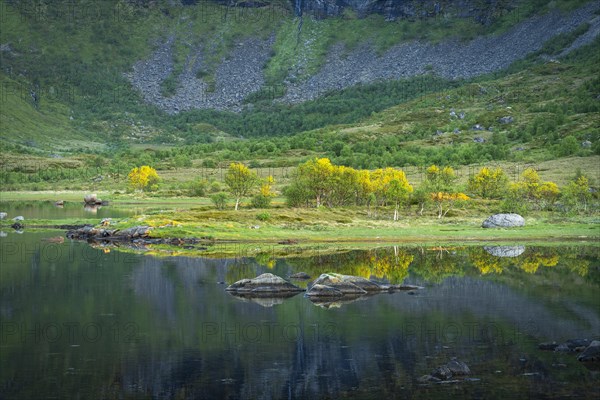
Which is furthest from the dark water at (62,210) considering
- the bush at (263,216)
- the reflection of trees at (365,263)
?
the reflection of trees at (365,263)

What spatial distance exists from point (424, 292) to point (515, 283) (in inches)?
353

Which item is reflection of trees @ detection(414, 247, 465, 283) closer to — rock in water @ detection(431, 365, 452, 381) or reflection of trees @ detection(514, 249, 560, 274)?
reflection of trees @ detection(514, 249, 560, 274)

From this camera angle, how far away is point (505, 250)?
285ft

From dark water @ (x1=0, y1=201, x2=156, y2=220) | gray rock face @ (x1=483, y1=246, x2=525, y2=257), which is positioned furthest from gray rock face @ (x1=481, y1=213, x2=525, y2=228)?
dark water @ (x1=0, y1=201, x2=156, y2=220)

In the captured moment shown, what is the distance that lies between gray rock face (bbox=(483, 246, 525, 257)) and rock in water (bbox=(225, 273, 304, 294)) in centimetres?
3025

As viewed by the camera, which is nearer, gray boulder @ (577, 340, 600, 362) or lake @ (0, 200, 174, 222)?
gray boulder @ (577, 340, 600, 362)

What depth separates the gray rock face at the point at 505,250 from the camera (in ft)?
273

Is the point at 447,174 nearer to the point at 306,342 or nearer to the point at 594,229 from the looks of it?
the point at 594,229

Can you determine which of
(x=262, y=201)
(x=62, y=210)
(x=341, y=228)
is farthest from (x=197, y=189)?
(x=341, y=228)

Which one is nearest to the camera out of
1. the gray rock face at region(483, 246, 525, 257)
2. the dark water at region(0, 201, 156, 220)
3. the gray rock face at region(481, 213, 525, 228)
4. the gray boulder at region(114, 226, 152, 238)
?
the gray rock face at region(483, 246, 525, 257)

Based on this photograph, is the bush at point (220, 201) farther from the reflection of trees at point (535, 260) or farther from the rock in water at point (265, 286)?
the rock in water at point (265, 286)

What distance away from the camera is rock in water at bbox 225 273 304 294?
59094 millimetres

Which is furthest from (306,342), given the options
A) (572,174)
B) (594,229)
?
(572,174)

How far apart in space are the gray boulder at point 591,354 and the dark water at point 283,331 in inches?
16.8
